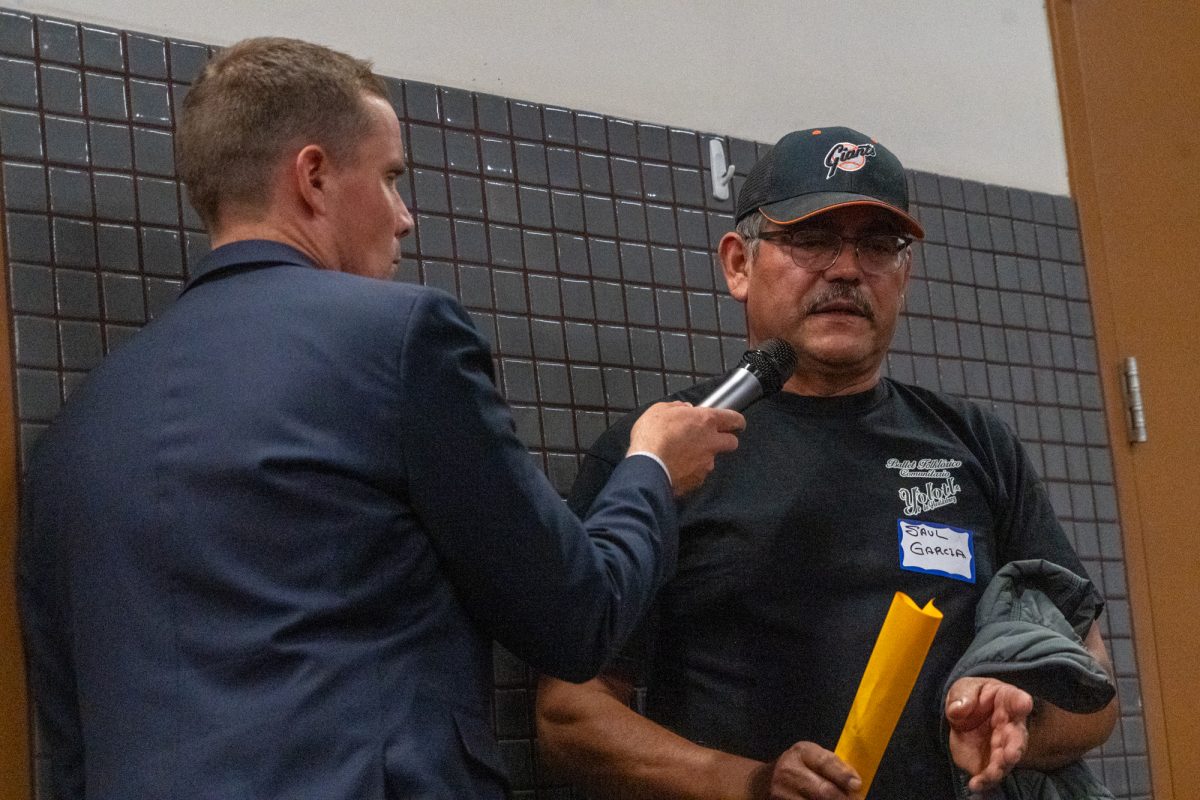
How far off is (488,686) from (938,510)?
0.72 metres

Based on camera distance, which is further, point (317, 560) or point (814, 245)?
point (814, 245)

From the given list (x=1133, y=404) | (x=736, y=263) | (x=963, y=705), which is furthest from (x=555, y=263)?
(x=1133, y=404)

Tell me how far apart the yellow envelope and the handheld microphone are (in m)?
0.26

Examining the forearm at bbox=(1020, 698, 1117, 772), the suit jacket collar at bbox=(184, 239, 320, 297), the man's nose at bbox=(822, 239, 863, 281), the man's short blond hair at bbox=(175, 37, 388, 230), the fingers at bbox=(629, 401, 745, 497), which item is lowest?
the forearm at bbox=(1020, 698, 1117, 772)

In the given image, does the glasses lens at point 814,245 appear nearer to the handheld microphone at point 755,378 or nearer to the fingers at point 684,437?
the handheld microphone at point 755,378

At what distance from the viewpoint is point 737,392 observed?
164 centimetres

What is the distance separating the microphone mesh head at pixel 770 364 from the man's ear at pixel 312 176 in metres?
0.46

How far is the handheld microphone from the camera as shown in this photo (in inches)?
64.5

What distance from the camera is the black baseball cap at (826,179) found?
1938 mm

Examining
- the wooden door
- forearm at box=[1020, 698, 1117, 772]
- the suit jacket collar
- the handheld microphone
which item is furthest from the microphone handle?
the wooden door

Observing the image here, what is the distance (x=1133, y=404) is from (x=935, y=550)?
0.78 metres

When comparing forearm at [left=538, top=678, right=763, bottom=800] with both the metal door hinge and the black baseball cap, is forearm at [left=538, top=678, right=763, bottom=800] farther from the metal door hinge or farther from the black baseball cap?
the metal door hinge

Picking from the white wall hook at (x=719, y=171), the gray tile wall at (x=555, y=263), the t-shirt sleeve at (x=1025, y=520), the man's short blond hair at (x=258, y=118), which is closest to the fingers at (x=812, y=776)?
the gray tile wall at (x=555, y=263)

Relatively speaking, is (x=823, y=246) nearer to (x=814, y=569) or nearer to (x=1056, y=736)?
(x=814, y=569)
